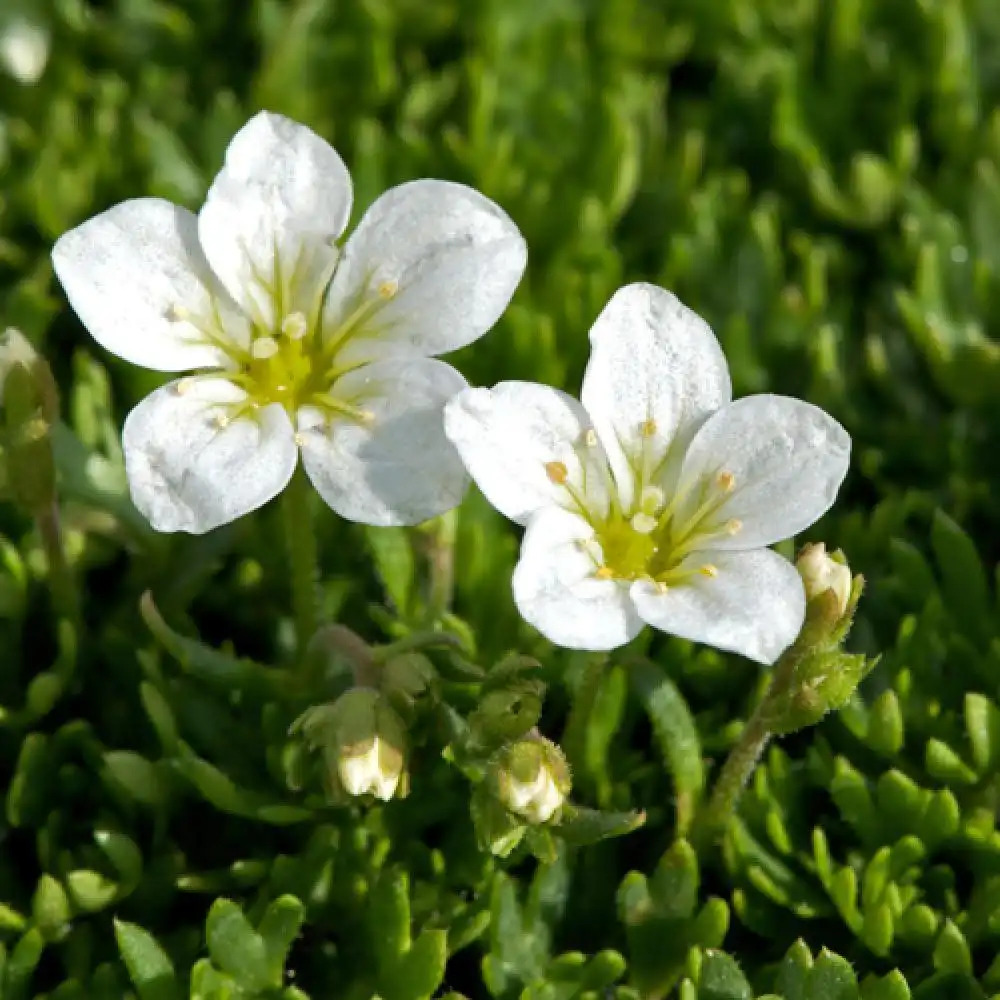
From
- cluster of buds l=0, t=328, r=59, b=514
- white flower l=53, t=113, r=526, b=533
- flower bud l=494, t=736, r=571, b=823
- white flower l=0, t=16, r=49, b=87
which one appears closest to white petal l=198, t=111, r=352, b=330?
white flower l=53, t=113, r=526, b=533

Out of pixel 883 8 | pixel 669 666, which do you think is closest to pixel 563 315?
pixel 669 666

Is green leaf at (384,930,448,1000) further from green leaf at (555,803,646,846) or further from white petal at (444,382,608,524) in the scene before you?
white petal at (444,382,608,524)

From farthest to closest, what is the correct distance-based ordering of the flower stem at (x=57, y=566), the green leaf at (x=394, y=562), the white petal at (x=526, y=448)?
1. the green leaf at (x=394, y=562)
2. the flower stem at (x=57, y=566)
3. the white petal at (x=526, y=448)

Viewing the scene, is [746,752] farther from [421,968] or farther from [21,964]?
[21,964]

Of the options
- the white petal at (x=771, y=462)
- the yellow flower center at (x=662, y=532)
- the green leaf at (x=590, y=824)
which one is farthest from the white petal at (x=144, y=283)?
the green leaf at (x=590, y=824)

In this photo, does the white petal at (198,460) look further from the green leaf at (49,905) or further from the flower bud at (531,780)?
the green leaf at (49,905)

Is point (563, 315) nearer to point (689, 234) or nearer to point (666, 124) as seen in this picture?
point (689, 234)
